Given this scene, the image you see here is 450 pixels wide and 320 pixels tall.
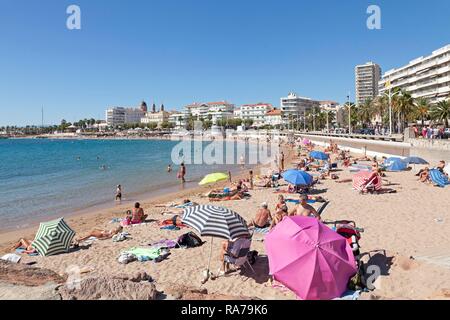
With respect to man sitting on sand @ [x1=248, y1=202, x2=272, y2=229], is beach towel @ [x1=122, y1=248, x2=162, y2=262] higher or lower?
lower

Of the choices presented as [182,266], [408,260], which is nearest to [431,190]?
[408,260]

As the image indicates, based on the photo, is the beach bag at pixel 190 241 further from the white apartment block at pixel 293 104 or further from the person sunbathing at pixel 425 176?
the white apartment block at pixel 293 104

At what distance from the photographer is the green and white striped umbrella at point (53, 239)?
31.8ft

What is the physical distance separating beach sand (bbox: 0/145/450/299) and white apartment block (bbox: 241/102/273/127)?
494ft

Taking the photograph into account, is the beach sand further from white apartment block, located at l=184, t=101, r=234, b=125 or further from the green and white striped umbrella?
white apartment block, located at l=184, t=101, r=234, b=125

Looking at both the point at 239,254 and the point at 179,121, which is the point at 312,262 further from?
the point at 179,121

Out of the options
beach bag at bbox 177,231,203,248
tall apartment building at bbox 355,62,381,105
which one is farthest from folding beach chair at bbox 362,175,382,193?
tall apartment building at bbox 355,62,381,105

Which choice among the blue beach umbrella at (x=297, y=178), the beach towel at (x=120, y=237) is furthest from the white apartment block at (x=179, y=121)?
the beach towel at (x=120, y=237)

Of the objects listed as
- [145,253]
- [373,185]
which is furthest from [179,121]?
[145,253]

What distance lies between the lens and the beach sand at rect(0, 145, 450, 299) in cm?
654

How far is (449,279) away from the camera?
20.7ft

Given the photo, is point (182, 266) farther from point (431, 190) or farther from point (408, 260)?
point (431, 190)

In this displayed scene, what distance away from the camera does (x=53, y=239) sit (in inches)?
382
